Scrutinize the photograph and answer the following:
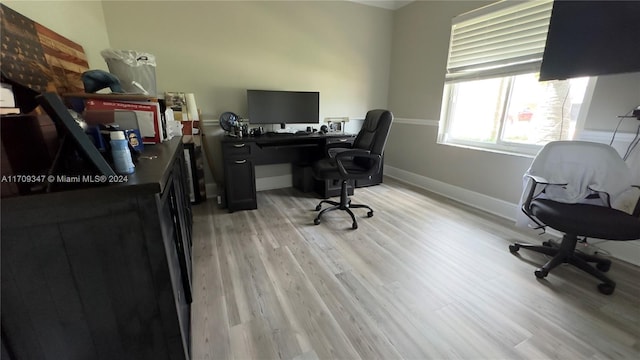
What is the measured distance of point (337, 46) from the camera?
347 centimetres

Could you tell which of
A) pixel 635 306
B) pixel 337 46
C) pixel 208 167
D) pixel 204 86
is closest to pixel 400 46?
pixel 337 46

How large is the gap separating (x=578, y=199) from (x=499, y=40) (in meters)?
1.73

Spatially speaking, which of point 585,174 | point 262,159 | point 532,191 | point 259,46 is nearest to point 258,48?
point 259,46

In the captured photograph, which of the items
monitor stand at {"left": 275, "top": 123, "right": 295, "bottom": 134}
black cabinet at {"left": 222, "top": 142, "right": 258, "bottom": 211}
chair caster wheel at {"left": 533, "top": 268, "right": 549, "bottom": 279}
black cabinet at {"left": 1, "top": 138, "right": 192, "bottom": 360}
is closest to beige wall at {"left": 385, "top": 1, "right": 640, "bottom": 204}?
chair caster wheel at {"left": 533, "top": 268, "right": 549, "bottom": 279}

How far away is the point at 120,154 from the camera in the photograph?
0.82 meters

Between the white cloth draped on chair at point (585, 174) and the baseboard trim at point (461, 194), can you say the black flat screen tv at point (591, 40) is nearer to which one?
the white cloth draped on chair at point (585, 174)

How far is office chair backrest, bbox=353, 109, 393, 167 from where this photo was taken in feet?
7.52

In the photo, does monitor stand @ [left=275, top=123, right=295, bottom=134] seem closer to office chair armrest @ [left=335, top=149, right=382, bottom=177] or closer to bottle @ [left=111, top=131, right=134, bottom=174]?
office chair armrest @ [left=335, top=149, right=382, bottom=177]

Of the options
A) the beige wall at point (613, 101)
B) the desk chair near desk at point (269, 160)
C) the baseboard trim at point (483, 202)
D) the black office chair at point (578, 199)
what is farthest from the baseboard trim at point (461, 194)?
the beige wall at point (613, 101)

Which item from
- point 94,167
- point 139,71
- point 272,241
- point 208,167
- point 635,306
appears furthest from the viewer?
point 208,167

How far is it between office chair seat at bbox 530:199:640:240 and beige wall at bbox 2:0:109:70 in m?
3.11

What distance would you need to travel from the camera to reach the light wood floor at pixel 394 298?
3.95 feet

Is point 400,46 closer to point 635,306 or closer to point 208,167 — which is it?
point 208,167

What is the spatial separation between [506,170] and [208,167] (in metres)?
3.35
